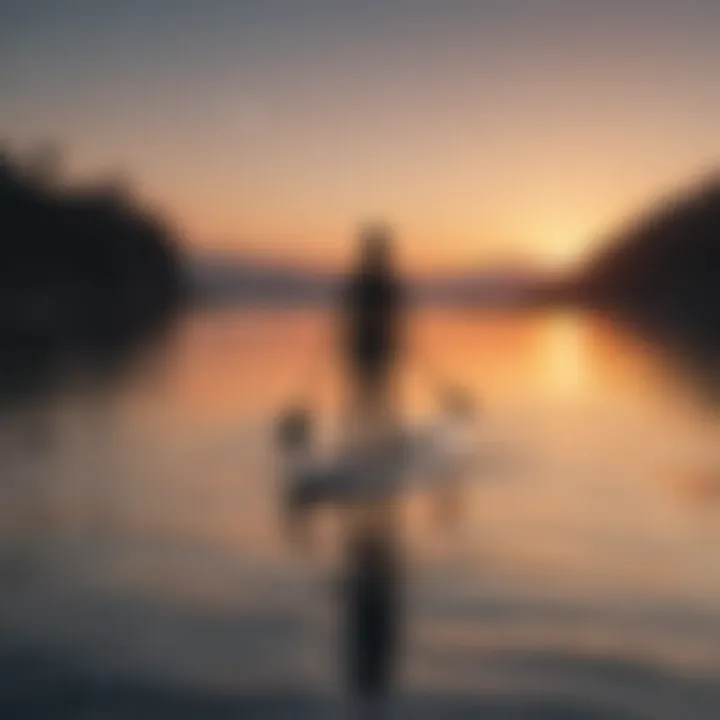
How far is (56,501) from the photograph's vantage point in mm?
1340

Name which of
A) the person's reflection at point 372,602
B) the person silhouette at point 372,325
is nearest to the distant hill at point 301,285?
the person silhouette at point 372,325

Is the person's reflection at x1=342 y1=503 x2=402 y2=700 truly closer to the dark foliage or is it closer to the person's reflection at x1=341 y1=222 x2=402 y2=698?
the person's reflection at x1=341 y1=222 x2=402 y2=698

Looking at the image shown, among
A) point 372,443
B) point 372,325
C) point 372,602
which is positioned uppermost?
point 372,325

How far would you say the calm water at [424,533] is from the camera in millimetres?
1231

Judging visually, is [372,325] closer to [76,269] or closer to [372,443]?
[372,443]

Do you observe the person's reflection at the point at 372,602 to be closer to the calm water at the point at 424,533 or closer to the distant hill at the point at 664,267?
the calm water at the point at 424,533

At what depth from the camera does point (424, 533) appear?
129 centimetres

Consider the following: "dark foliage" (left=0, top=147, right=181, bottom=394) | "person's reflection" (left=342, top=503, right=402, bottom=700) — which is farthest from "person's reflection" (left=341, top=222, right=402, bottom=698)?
"dark foliage" (left=0, top=147, right=181, bottom=394)

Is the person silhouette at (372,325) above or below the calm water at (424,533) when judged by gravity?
above

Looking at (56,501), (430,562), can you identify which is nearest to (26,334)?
(56,501)

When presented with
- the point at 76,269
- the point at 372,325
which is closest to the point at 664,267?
the point at 372,325

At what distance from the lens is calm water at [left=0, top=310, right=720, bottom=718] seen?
48.5 inches

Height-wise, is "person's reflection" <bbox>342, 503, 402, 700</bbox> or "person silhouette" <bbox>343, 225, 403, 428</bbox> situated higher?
"person silhouette" <bbox>343, 225, 403, 428</bbox>

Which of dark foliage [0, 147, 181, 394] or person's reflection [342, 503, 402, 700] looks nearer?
person's reflection [342, 503, 402, 700]
